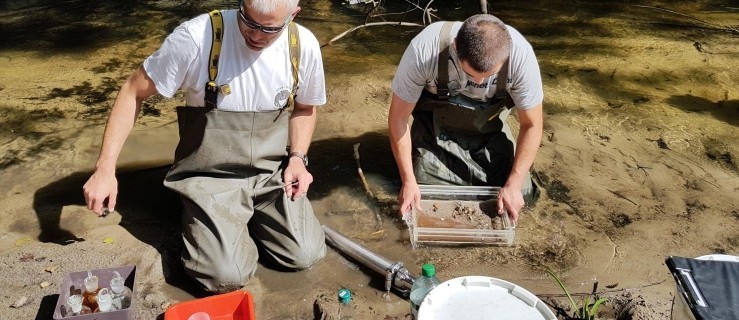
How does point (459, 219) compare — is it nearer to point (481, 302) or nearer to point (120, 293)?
point (481, 302)

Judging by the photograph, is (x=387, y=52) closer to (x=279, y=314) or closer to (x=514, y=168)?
(x=514, y=168)

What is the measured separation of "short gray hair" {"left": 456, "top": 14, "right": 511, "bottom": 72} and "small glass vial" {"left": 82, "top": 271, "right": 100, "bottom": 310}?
6.78ft

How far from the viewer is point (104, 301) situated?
8.90ft

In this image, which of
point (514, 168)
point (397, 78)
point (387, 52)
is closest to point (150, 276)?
point (397, 78)

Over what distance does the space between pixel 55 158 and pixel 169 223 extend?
1.20 meters

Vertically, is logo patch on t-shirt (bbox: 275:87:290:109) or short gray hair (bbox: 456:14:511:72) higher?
short gray hair (bbox: 456:14:511:72)

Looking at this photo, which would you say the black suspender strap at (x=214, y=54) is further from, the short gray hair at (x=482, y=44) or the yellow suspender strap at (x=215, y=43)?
the short gray hair at (x=482, y=44)

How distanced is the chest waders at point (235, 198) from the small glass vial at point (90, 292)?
0.46 meters

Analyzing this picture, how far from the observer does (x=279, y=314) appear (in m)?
3.06

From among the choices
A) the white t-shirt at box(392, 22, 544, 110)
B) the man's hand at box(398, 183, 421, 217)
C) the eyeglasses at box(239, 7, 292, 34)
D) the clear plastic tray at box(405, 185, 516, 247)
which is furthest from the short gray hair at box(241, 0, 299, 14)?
the clear plastic tray at box(405, 185, 516, 247)

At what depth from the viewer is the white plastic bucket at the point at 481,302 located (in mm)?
2340

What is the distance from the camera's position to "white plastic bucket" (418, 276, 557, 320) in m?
2.34

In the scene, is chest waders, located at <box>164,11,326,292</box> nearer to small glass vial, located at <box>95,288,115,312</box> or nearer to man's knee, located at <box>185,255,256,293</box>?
man's knee, located at <box>185,255,256,293</box>

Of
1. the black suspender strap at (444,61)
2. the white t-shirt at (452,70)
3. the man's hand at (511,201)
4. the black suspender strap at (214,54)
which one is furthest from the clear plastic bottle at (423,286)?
the black suspender strap at (214,54)
